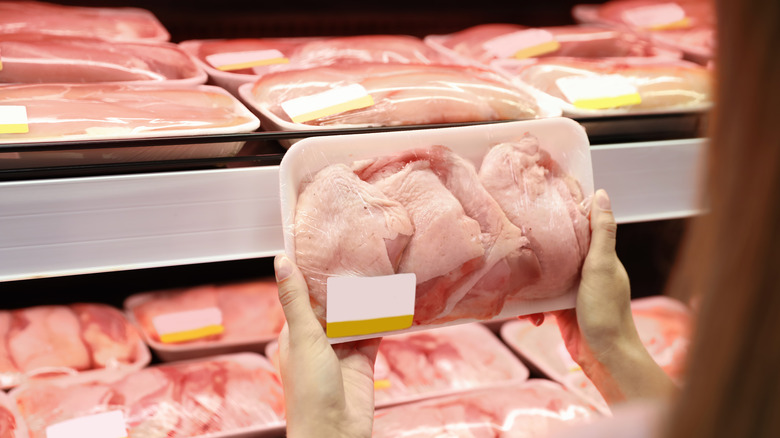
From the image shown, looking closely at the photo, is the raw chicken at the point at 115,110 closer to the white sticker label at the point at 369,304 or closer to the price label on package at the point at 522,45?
the white sticker label at the point at 369,304

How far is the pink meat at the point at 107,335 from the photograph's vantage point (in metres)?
1.52

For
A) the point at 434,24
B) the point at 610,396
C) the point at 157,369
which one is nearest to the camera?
the point at 610,396

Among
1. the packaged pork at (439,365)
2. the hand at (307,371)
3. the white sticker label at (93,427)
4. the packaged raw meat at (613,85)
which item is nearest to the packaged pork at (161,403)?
the white sticker label at (93,427)

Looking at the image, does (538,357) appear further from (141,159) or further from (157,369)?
(141,159)

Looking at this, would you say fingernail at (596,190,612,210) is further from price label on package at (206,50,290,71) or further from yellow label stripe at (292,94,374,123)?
price label on package at (206,50,290,71)

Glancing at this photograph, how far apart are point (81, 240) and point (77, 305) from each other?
0.80 meters

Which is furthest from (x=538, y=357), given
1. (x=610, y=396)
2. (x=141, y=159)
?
(x=141, y=159)

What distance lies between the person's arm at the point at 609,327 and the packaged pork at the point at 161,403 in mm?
680

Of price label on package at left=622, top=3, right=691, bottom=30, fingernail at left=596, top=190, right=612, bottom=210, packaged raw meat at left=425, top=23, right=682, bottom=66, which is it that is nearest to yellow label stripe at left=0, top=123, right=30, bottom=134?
fingernail at left=596, top=190, right=612, bottom=210

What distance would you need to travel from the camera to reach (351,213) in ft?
3.01

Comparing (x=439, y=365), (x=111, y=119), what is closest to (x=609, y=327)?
(x=439, y=365)

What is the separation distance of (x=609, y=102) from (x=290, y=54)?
69 cm

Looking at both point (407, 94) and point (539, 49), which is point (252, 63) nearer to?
point (407, 94)

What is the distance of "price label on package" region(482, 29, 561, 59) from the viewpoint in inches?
Result: 64.1
